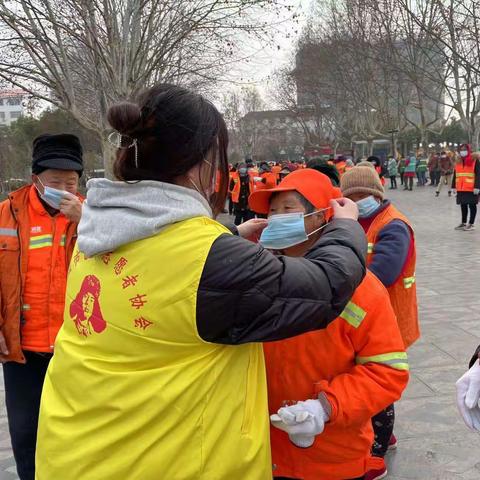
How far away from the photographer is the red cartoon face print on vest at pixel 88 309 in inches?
54.4

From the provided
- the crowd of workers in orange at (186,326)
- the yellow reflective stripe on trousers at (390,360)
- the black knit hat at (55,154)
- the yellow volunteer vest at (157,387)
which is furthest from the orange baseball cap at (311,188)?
the black knit hat at (55,154)

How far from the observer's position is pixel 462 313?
19.5ft

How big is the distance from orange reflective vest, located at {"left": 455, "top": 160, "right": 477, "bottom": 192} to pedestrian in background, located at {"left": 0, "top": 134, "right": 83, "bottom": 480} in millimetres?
10192

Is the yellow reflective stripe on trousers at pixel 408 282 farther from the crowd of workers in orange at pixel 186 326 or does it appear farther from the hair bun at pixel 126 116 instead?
the hair bun at pixel 126 116

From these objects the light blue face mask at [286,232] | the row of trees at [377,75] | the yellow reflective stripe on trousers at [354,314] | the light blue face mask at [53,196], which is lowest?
the yellow reflective stripe on trousers at [354,314]

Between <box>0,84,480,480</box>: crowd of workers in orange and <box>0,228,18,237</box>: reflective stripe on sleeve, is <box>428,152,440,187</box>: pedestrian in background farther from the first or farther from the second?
<box>0,84,480,480</box>: crowd of workers in orange

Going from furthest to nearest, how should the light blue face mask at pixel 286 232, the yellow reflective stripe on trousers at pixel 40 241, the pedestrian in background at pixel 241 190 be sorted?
the pedestrian in background at pixel 241 190 → the yellow reflective stripe on trousers at pixel 40 241 → the light blue face mask at pixel 286 232

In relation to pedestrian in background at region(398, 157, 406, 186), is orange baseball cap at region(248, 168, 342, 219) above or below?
above

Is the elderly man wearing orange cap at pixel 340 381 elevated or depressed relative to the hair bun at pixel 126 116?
depressed

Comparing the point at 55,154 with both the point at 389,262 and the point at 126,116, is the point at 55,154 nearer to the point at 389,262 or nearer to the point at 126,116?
the point at 126,116

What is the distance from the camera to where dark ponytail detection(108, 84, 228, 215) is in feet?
4.50

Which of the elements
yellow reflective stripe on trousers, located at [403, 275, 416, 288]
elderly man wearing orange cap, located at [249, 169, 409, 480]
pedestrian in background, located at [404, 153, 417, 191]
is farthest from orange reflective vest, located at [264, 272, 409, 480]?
pedestrian in background, located at [404, 153, 417, 191]

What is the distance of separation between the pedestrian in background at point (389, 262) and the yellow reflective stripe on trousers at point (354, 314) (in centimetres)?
127

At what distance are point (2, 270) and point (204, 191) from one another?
5.16 ft
